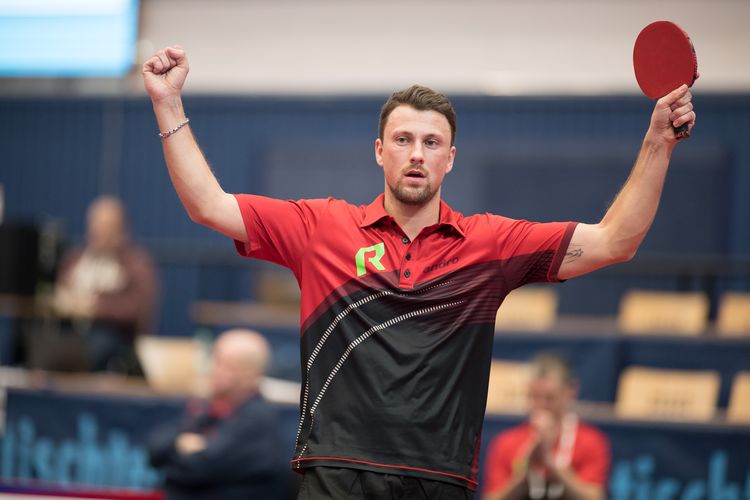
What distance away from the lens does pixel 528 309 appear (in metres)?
7.91

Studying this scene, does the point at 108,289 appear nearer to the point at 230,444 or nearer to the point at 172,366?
the point at 172,366

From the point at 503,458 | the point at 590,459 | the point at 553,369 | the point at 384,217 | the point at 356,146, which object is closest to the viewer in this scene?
the point at 384,217

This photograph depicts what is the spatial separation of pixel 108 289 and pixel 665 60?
6629mm

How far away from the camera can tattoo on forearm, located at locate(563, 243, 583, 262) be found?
2748 mm

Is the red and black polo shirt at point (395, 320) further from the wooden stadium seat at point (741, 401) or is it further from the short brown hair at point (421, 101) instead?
the wooden stadium seat at point (741, 401)

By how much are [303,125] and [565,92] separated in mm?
2777

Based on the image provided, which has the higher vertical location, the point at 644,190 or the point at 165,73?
the point at 165,73

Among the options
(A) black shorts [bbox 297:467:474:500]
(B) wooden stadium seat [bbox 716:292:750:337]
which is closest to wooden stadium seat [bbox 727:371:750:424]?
(B) wooden stadium seat [bbox 716:292:750:337]

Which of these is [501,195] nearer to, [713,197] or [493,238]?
[713,197]

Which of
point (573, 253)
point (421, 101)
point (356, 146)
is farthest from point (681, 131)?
point (356, 146)

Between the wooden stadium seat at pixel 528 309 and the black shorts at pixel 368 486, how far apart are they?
5.02 meters

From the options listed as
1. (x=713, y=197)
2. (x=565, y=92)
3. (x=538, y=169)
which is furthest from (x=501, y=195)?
(x=713, y=197)

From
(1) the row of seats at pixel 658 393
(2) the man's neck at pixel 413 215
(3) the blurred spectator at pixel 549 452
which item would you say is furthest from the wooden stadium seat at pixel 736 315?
(2) the man's neck at pixel 413 215

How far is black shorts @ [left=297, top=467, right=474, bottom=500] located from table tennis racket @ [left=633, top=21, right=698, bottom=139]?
1.10 meters
